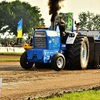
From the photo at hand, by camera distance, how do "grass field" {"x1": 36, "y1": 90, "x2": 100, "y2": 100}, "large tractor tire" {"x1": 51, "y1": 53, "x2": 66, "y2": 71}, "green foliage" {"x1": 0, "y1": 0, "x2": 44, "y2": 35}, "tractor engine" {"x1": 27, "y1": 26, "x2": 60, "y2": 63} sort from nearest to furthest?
"grass field" {"x1": 36, "y1": 90, "x2": 100, "y2": 100}
"large tractor tire" {"x1": 51, "y1": 53, "x2": 66, "y2": 71}
"tractor engine" {"x1": 27, "y1": 26, "x2": 60, "y2": 63}
"green foliage" {"x1": 0, "y1": 0, "x2": 44, "y2": 35}

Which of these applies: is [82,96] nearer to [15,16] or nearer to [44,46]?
[44,46]

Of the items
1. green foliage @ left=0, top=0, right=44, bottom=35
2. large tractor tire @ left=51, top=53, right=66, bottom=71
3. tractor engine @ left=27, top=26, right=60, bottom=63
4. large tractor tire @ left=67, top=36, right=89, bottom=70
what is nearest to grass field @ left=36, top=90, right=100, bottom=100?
large tractor tire @ left=51, top=53, right=66, bottom=71

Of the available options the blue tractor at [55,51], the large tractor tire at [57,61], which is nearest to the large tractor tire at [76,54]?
the blue tractor at [55,51]

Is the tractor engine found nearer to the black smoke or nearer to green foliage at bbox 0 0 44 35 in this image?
the black smoke

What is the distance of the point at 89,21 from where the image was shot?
82.4 metres

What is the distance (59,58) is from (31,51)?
1.31 meters

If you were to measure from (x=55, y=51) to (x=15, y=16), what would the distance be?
62.7 meters

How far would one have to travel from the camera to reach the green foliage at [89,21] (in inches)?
3172

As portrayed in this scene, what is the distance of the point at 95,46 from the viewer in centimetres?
1364

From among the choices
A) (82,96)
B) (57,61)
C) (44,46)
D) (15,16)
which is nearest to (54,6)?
(44,46)

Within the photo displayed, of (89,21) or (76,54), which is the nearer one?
(76,54)

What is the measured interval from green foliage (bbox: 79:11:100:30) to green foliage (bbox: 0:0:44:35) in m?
13.9

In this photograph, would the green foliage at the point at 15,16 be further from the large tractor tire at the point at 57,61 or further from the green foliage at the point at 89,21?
the large tractor tire at the point at 57,61

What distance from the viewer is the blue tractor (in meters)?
11.6
